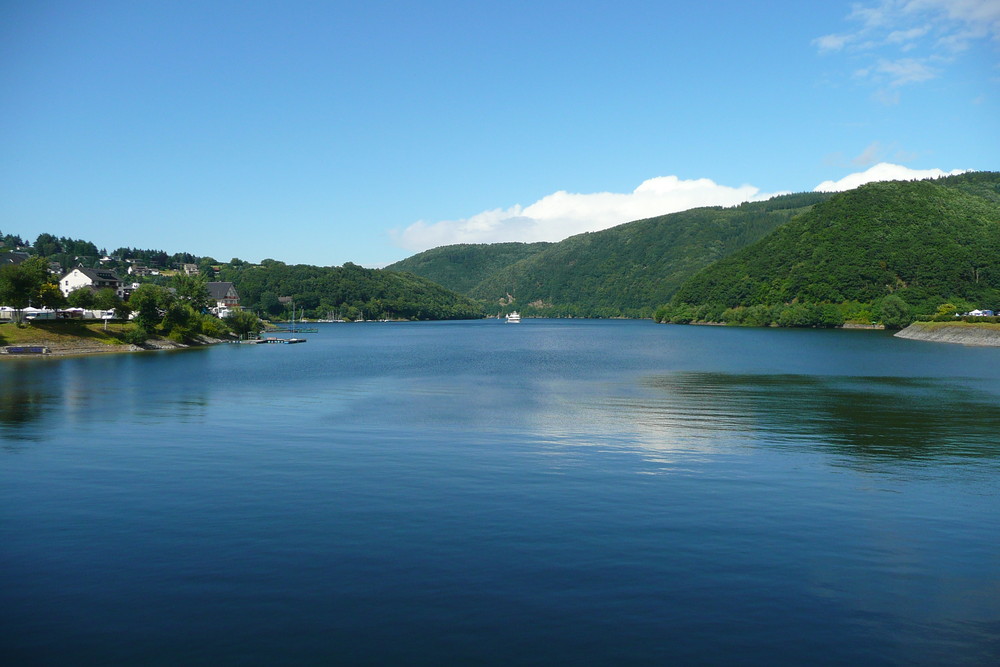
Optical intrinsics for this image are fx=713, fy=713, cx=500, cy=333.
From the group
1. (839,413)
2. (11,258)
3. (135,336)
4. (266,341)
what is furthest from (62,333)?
(839,413)

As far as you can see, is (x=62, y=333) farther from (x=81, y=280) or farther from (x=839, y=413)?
(x=839, y=413)

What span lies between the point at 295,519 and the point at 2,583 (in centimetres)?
679

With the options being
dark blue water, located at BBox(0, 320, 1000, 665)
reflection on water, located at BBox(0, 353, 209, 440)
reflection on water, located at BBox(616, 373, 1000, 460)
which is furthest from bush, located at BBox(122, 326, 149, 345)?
reflection on water, located at BBox(616, 373, 1000, 460)

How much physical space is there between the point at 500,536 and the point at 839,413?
31.4 metres

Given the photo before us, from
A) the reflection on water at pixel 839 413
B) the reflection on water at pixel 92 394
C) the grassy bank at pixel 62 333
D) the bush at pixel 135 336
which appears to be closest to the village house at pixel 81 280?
the grassy bank at pixel 62 333

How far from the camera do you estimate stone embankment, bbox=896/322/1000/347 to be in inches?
4656

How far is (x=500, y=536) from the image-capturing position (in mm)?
18297

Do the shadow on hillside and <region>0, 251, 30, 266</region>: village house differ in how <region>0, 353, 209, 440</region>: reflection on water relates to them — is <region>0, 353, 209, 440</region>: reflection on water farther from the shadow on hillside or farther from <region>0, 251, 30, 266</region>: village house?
<region>0, 251, 30, 266</region>: village house

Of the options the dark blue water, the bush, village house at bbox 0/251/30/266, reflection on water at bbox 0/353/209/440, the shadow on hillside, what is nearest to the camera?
the dark blue water

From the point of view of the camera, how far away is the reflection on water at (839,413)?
32.7 m

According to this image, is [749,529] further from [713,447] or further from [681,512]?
[713,447]

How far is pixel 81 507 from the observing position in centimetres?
2127

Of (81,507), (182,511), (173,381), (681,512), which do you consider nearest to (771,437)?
(681,512)

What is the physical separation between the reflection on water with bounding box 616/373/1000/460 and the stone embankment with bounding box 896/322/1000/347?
69.9m
